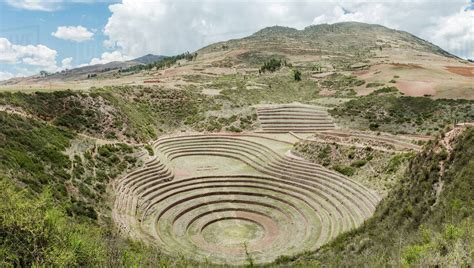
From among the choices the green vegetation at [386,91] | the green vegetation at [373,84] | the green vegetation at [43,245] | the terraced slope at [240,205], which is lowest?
the terraced slope at [240,205]

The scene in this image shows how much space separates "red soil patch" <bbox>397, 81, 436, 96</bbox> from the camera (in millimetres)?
51000

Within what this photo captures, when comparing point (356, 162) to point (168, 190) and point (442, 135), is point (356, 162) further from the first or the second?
point (168, 190)

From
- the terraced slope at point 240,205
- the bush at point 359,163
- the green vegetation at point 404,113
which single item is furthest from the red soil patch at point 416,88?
the terraced slope at point 240,205

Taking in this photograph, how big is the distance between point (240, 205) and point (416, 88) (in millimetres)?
40472


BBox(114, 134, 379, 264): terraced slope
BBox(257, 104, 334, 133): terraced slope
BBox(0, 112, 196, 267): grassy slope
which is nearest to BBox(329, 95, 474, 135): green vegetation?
BBox(257, 104, 334, 133): terraced slope

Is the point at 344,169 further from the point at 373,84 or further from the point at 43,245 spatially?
the point at 373,84

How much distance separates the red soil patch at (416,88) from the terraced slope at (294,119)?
47.2 feet

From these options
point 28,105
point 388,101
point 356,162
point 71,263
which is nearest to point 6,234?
point 71,263

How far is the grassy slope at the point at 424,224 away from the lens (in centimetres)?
949

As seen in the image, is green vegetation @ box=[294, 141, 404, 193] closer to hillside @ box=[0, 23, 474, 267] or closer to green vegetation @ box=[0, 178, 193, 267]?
hillside @ box=[0, 23, 474, 267]

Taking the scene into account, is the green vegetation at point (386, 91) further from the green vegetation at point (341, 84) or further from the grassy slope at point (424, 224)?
the grassy slope at point (424, 224)

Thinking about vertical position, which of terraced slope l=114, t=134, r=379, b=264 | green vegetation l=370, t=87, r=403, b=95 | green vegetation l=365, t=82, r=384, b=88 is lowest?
terraced slope l=114, t=134, r=379, b=264

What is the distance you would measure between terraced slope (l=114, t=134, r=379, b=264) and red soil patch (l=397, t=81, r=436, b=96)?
1129 inches

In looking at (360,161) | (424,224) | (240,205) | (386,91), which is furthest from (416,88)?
(424,224)
